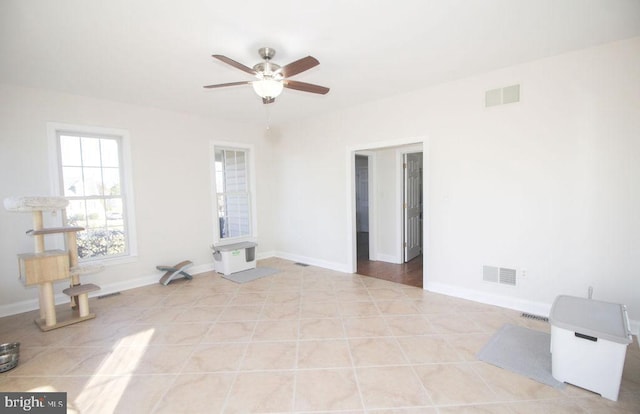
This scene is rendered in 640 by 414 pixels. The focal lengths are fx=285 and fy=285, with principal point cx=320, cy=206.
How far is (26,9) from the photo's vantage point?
2.01m

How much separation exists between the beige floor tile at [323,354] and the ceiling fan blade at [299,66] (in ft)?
7.88

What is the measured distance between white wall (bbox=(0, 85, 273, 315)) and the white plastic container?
4792 millimetres

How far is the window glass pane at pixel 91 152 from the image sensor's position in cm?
394

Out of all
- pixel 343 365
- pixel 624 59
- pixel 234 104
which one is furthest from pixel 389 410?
pixel 234 104

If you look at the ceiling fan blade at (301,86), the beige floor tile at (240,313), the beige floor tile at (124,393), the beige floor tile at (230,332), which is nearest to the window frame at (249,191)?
the beige floor tile at (240,313)

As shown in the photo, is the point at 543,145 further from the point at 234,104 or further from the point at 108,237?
the point at 108,237

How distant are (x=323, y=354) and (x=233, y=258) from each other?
112 inches

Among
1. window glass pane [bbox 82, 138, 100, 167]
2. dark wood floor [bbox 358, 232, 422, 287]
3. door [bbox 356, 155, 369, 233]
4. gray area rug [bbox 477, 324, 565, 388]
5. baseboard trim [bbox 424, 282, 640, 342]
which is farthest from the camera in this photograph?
door [bbox 356, 155, 369, 233]

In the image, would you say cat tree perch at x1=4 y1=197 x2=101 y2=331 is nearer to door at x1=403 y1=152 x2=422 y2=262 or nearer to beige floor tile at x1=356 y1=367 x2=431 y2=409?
beige floor tile at x1=356 y1=367 x2=431 y2=409

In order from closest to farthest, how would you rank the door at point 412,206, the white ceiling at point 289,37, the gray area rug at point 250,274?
the white ceiling at point 289,37 → the gray area rug at point 250,274 → the door at point 412,206

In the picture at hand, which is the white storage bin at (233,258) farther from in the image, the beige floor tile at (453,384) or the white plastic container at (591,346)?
the white plastic container at (591,346)

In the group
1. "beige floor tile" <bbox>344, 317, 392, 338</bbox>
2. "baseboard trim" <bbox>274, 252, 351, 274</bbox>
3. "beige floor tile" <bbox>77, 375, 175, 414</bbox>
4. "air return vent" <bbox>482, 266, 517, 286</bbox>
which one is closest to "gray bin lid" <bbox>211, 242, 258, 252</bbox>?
"baseboard trim" <bbox>274, 252, 351, 274</bbox>

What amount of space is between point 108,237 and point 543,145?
5659 mm

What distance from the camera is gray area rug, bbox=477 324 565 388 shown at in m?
2.17
